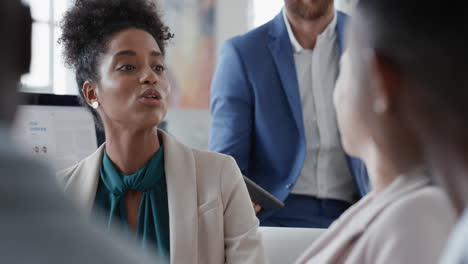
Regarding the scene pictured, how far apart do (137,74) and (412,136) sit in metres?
1.59

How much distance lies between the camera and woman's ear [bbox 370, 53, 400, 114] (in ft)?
2.57

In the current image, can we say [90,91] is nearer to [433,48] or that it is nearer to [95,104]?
[95,104]

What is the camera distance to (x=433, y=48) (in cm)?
72

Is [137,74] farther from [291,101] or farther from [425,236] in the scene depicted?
[425,236]

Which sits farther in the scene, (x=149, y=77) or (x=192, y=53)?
(x=192, y=53)

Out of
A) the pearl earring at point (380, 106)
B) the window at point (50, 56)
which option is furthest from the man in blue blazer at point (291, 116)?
the window at point (50, 56)

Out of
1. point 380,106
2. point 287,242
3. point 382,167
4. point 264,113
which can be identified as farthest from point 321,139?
point 380,106

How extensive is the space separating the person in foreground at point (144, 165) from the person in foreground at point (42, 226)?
1427mm

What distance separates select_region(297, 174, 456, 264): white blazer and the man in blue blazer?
5.73ft

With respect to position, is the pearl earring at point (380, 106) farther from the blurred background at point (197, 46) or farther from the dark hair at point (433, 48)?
the blurred background at point (197, 46)

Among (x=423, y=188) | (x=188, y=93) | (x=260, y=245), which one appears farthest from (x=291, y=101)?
(x=188, y=93)

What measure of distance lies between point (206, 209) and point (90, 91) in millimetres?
743

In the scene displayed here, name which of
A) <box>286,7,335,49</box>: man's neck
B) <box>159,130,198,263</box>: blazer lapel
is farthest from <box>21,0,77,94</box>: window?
<box>159,130,198,263</box>: blazer lapel

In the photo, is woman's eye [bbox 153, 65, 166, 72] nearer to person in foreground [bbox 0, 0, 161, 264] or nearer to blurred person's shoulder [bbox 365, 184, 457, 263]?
blurred person's shoulder [bbox 365, 184, 457, 263]
